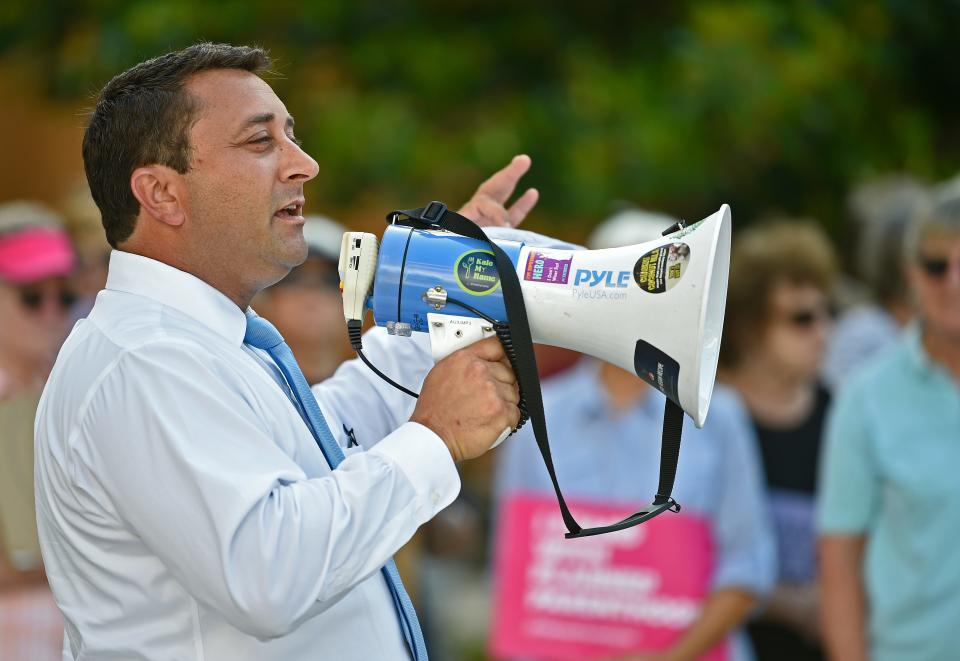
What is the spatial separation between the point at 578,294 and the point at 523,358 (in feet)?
0.49

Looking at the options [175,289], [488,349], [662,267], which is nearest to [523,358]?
[488,349]

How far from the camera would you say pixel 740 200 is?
6.60 m

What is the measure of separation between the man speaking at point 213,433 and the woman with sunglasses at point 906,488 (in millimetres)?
1941

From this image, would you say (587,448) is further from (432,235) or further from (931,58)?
(931,58)

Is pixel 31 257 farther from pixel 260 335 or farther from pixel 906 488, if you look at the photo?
pixel 906 488

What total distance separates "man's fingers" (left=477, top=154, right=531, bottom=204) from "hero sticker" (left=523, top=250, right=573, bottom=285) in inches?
19.0

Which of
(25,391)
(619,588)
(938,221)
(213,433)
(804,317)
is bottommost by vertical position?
(619,588)

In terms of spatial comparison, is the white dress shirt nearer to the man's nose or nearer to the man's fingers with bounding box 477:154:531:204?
the man's nose

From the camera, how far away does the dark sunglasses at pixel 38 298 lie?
4340mm

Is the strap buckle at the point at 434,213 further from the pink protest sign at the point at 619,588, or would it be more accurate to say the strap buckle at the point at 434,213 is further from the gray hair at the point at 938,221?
the gray hair at the point at 938,221

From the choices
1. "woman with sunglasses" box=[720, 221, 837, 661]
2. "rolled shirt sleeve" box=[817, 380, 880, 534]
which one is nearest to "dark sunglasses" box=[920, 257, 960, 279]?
"rolled shirt sleeve" box=[817, 380, 880, 534]

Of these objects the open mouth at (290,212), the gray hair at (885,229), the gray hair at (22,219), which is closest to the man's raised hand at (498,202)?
the open mouth at (290,212)

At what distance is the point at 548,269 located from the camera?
226 cm

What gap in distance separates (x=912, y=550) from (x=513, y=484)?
125cm
